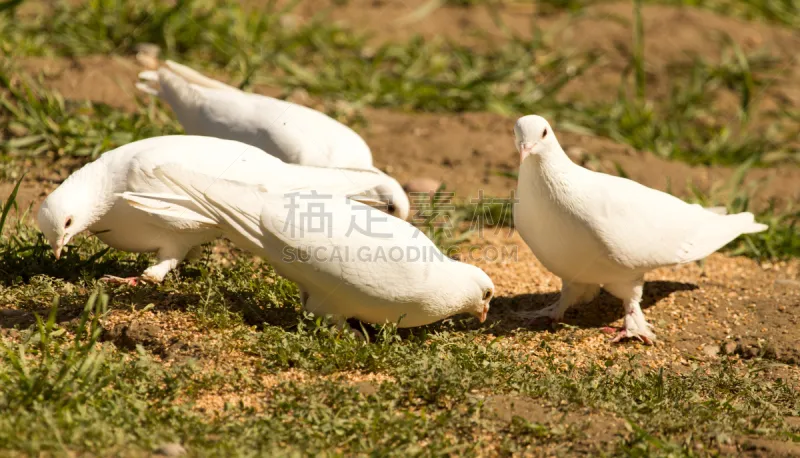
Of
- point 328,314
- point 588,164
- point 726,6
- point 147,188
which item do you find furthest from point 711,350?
point 726,6

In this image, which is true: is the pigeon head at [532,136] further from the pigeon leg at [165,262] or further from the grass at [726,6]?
the grass at [726,6]

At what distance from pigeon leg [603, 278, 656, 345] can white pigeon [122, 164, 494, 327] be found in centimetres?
99

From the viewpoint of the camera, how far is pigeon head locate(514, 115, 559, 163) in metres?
4.46

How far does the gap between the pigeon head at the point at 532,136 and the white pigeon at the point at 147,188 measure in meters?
1.01

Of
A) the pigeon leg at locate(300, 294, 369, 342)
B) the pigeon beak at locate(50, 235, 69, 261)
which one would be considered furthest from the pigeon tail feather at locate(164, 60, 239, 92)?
the pigeon leg at locate(300, 294, 369, 342)

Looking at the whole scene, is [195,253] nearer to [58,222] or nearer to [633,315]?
[58,222]

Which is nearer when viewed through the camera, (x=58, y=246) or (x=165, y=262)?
(x=58, y=246)

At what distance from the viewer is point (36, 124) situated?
6344 mm

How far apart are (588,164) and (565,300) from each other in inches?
88.6

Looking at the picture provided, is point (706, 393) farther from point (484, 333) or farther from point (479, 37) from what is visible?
point (479, 37)

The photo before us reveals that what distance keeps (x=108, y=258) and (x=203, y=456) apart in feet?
7.16

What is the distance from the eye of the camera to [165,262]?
461 cm

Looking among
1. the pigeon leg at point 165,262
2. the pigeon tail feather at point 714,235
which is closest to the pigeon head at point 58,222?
the pigeon leg at point 165,262

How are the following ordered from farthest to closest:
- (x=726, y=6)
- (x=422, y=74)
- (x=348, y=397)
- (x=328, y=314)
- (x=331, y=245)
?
(x=726, y=6), (x=422, y=74), (x=328, y=314), (x=331, y=245), (x=348, y=397)
